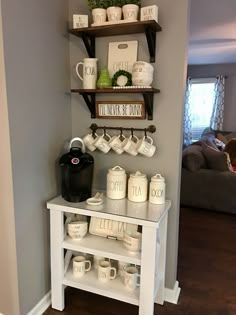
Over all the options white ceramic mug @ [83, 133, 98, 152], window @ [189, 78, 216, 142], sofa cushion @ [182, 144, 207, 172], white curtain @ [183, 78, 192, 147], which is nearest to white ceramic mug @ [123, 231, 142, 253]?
white ceramic mug @ [83, 133, 98, 152]

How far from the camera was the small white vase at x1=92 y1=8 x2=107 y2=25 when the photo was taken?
1.58 metres

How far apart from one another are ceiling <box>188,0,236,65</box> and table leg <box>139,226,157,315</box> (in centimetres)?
211

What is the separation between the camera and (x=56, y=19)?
5.53 feet

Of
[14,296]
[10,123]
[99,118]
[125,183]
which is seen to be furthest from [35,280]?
[99,118]

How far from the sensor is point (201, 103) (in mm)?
5926

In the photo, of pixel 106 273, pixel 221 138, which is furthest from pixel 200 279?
pixel 221 138

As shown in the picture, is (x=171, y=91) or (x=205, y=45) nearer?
(x=171, y=91)

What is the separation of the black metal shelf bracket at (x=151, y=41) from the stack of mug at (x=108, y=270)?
1265 millimetres

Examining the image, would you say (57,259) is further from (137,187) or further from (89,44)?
(89,44)

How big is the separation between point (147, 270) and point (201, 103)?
16.5 feet

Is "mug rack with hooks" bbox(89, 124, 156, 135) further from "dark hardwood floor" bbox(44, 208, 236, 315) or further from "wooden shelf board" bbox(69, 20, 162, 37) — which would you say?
"dark hardwood floor" bbox(44, 208, 236, 315)

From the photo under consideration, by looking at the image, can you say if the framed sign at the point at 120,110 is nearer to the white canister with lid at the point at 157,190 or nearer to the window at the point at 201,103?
the white canister with lid at the point at 157,190

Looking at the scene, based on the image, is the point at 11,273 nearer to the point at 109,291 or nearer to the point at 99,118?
the point at 109,291

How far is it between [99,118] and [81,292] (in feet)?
4.01
